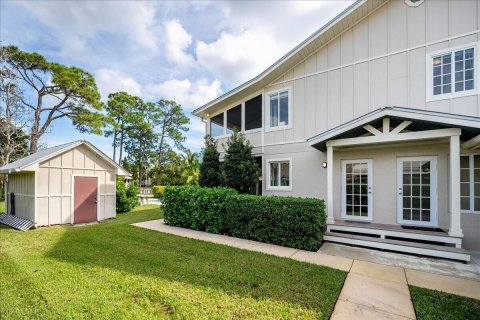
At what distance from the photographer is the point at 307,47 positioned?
8.52m

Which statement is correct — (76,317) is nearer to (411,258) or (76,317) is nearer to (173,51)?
(411,258)

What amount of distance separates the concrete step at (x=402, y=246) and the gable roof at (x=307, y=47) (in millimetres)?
6461

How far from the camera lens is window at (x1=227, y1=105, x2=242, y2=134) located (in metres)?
11.0

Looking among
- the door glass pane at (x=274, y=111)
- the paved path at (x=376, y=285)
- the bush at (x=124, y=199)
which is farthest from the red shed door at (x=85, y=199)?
the door glass pane at (x=274, y=111)

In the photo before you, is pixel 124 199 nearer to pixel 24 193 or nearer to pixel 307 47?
pixel 24 193

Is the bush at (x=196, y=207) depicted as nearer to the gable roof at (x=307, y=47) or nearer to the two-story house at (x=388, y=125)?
the two-story house at (x=388, y=125)

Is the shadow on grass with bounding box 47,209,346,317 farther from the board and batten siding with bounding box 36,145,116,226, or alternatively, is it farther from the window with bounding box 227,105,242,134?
the window with bounding box 227,105,242,134

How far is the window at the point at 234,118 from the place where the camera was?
11.0 meters

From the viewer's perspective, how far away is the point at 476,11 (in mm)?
6168

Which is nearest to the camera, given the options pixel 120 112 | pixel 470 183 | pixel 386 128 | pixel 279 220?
pixel 470 183

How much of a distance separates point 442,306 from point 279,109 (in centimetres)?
766

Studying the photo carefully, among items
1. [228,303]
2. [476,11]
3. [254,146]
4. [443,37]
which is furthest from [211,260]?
[476,11]

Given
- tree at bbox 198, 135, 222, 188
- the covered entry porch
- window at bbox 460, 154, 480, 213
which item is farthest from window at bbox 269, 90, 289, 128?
window at bbox 460, 154, 480, 213

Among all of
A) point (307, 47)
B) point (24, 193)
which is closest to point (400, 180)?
point (307, 47)
